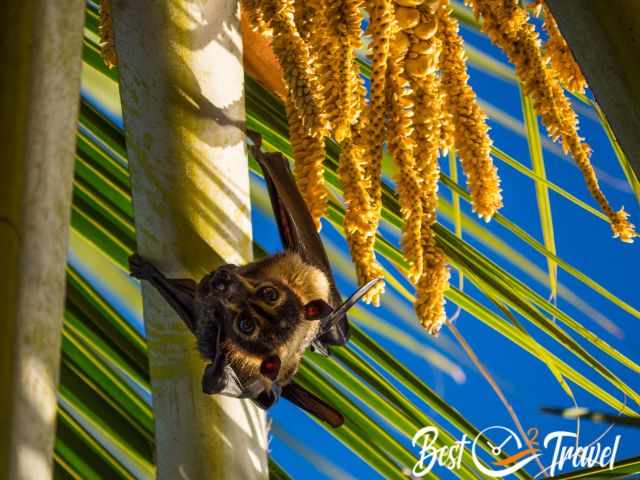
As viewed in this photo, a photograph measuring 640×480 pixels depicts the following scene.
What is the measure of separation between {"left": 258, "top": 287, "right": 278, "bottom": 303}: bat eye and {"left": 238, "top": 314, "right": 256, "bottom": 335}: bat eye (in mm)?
17

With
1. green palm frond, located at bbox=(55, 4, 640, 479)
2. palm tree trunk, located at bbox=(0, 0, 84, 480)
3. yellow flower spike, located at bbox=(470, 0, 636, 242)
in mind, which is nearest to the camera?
palm tree trunk, located at bbox=(0, 0, 84, 480)

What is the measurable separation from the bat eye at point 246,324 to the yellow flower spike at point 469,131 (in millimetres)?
173

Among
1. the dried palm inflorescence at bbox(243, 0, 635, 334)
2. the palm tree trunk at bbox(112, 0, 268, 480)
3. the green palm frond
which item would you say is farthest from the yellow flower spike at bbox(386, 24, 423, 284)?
the green palm frond

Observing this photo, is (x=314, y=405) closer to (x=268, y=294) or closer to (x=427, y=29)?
(x=268, y=294)

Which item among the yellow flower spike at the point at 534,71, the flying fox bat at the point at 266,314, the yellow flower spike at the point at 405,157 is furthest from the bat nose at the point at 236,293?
the yellow flower spike at the point at 534,71

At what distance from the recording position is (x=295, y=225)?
0.77 meters

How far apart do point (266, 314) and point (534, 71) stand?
9.5 inches

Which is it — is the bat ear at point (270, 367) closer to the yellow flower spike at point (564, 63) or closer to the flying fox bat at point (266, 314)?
the flying fox bat at point (266, 314)

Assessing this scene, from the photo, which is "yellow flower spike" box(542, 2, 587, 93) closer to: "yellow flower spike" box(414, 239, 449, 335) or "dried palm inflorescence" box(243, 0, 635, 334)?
"dried palm inflorescence" box(243, 0, 635, 334)

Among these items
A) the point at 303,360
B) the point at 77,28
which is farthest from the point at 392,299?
the point at 77,28

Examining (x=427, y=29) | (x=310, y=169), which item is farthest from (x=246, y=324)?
(x=427, y=29)

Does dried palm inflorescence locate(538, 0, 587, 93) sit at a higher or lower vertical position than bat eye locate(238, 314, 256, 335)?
higher

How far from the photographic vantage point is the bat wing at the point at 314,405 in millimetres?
651

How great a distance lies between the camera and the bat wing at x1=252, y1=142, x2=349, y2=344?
747 mm
